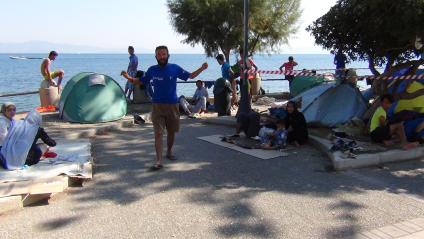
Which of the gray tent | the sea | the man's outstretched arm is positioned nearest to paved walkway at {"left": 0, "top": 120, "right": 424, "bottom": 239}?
the man's outstretched arm

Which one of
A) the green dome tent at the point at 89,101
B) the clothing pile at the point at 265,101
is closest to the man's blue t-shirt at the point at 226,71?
the clothing pile at the point at 265,101

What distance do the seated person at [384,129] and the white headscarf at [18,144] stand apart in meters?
5.50

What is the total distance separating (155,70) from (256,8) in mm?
13224

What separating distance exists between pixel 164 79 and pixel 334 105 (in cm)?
450

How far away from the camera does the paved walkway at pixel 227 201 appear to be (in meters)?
4.65

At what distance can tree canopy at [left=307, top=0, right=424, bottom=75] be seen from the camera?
771 cm

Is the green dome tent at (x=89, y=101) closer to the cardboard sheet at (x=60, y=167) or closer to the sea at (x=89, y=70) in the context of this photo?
the cardboard sheet at (x=60, y=167)

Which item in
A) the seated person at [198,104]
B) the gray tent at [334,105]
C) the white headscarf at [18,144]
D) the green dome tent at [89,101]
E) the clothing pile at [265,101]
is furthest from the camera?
the clothing pile at [265,101]

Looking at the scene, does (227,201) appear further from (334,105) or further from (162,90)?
(334,105)

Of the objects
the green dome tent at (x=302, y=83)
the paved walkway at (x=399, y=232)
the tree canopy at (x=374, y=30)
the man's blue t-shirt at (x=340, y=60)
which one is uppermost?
the tree canopy at (x=374, y=30)

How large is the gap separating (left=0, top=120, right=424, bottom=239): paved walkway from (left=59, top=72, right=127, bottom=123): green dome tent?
11.2ft

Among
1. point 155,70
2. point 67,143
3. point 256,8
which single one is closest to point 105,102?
point 67,143

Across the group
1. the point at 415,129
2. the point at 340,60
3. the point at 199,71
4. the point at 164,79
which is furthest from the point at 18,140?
the point at 340,60

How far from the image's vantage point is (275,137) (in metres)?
8.11
